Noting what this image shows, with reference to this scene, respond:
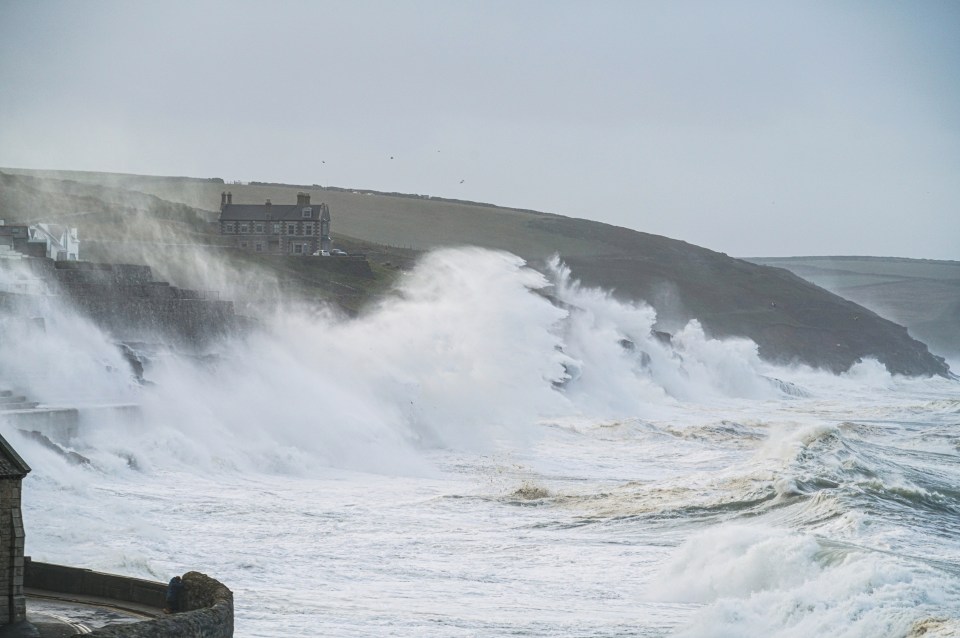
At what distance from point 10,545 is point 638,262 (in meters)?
111

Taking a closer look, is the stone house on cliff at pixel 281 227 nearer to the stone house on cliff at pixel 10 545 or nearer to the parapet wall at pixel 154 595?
the parapet wall at pixel 154 595

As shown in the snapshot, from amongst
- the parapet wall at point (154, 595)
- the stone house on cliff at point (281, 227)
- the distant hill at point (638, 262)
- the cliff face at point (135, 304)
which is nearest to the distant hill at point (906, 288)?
the distant hill at point (638, 262)

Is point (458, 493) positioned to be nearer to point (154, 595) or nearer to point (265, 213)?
point (154, 595)

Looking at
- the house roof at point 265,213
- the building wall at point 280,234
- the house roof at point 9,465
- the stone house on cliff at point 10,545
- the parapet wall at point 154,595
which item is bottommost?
the parapet wall at point 154,595

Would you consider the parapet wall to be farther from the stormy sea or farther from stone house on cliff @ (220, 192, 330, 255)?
stone house on cliff @ (220, 192, 330, 255)

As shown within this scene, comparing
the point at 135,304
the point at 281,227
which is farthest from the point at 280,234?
the point at 135,304

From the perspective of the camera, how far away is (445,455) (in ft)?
118

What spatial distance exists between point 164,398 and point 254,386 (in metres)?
4.68

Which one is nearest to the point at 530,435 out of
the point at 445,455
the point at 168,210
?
the point at 445,455

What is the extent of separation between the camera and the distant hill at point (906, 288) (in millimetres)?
143000

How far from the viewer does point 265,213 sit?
3086 inches

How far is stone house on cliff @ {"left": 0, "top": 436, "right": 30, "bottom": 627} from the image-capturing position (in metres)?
11.8

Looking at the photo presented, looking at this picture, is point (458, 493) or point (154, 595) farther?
point (458, 493)

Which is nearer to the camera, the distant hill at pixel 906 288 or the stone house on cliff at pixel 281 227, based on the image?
the stone house on cliff at pixel 281 227
